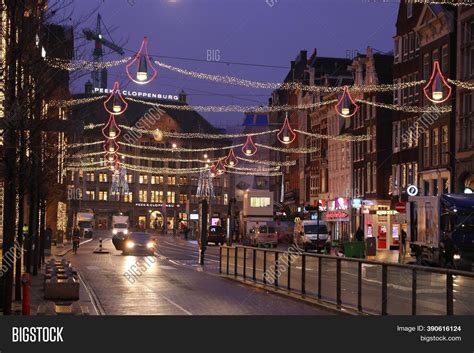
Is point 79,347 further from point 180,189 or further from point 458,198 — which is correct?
point 180,189

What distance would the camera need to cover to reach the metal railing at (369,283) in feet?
49.9

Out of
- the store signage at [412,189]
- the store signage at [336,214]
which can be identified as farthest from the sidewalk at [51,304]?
the store signage at [336,214]

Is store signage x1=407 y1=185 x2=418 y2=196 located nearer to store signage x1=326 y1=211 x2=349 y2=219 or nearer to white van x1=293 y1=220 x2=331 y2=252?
white van x1=293 y1=220 x2=331 y2=252

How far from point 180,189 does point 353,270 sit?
13577cm

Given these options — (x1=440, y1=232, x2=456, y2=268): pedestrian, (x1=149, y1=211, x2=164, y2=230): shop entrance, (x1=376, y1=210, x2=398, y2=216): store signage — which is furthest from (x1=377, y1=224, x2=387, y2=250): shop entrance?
(x1=149, y1=211, x2=164, y2=230): shop entrance

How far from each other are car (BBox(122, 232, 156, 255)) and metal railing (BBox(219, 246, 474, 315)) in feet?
81.2

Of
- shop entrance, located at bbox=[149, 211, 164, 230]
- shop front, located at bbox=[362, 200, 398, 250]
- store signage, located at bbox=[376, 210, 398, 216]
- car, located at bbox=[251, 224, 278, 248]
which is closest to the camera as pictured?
store signage, located at bbox=[376, 210, 398, 216]

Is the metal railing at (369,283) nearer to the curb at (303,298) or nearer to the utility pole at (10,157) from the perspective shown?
the curb at (303,298)

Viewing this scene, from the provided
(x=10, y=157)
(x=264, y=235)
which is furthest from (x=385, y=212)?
(x=10, y=157)

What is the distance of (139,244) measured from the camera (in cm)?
5491

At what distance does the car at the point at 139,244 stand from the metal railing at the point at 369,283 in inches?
975

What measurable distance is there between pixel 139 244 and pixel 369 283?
120 ft

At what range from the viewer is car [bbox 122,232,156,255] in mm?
54509

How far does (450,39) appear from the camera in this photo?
57875 mm
